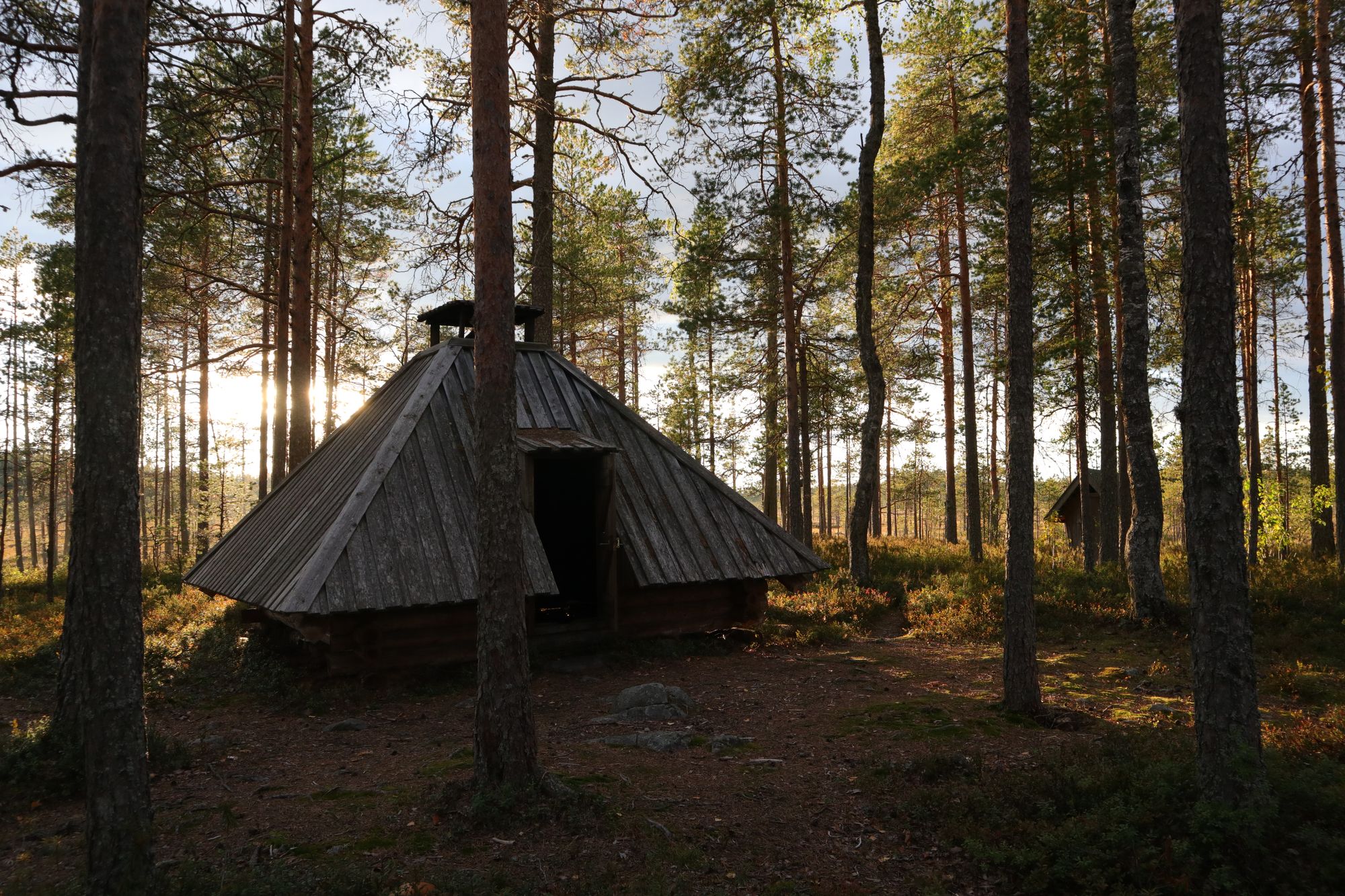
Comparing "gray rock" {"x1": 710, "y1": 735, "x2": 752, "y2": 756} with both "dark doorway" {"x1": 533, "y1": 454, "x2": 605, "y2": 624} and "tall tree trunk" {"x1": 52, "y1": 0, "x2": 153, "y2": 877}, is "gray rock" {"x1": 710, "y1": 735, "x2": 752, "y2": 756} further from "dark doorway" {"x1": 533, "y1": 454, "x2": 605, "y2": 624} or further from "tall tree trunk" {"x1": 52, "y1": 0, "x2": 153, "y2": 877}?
"dark doorway" {"x1": 533, "y1": 454, "x2": 605, "y2": 624}

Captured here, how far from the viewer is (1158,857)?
425cm

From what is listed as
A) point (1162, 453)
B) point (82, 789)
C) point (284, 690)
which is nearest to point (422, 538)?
point (284, 690)

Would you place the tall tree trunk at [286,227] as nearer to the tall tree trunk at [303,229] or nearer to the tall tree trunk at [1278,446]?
the tall tree trunk at [303,229]

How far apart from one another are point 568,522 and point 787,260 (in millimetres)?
9190

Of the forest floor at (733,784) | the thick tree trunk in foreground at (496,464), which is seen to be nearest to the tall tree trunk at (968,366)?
the forest floor at (733,784)

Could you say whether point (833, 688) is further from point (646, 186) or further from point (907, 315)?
point (907, 315)

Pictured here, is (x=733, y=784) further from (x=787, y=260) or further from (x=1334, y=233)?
(x=1334, y=233)

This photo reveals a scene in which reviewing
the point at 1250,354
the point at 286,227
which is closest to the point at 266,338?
the point at 286,227

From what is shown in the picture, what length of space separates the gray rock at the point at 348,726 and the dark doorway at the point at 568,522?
4.93 metres

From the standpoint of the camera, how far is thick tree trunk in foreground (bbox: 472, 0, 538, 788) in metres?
5.36

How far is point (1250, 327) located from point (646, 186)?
20616mm

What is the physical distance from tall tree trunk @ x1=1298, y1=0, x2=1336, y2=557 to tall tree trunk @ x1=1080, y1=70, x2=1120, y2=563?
11.5ft

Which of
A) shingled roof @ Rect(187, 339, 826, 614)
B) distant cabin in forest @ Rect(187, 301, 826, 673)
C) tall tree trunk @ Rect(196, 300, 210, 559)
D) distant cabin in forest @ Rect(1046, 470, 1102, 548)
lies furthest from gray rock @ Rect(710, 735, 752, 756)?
distant cabin in forest @ Rect(1046, 470, 1102, 548)

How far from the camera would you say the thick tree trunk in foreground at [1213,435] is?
15.3 ft
